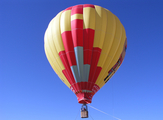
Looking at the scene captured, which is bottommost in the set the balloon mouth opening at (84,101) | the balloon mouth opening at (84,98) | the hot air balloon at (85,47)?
the balloon mouth opening at (84,101)

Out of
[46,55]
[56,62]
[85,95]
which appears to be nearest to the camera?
[85,95]

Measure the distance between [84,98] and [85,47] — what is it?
2987mm

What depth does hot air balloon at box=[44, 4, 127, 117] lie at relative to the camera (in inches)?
461

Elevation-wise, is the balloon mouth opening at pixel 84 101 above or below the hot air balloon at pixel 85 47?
below

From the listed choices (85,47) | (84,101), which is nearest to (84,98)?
(84,101)

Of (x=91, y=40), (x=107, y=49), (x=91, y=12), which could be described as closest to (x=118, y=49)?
(x=107, y=49)

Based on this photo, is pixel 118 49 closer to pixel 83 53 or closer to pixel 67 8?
pixel 83 53

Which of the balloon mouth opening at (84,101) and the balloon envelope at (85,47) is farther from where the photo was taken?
the balloon envelope at (85,47)

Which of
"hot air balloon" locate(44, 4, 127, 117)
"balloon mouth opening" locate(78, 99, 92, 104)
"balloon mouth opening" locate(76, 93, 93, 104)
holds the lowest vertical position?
"balloon mouth opening" locate(78, 99, 92, 104)

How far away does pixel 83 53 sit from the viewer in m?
11.7

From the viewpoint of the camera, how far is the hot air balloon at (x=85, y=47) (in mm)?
11718

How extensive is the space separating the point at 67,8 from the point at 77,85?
5.23 metres

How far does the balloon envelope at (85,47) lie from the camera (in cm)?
1172

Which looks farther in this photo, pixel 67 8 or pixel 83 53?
pixel 67 8
